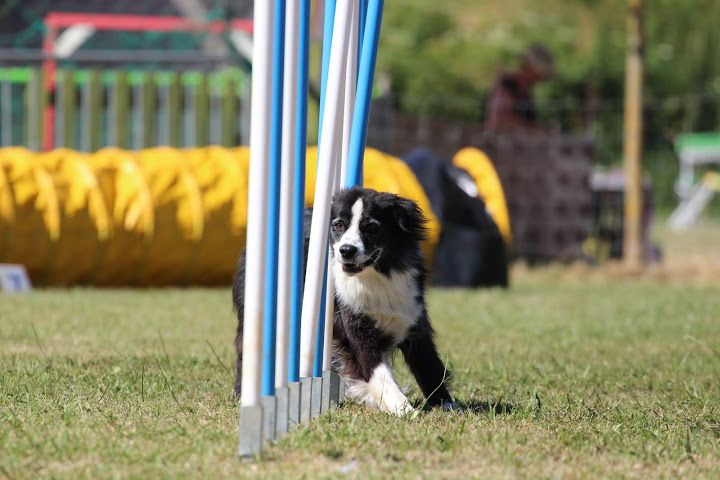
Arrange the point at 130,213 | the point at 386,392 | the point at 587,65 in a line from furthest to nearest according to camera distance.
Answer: the point at 587,65 → the point at 130,213 → the point at 386,392

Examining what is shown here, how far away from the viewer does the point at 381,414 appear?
3.93m

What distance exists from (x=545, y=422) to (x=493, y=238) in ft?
21.8

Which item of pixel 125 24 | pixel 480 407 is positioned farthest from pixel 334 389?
pixel 125 24

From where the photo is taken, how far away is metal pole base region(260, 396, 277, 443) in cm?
312

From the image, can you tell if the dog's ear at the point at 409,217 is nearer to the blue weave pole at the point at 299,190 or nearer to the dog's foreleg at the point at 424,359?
the dog's foreleg at the point at 424,359

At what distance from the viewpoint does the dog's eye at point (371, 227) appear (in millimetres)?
4379

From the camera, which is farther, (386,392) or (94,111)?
(94,111)

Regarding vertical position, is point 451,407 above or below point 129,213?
above

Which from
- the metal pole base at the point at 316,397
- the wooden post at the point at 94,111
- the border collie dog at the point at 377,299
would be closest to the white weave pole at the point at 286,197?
the metal pole base at the point at 316,397

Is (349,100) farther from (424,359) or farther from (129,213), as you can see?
(129,213)

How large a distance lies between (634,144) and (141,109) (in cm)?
550

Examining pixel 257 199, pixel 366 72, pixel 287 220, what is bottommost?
pixel 287 220

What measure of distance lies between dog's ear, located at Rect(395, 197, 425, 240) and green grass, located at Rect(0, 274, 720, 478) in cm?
68

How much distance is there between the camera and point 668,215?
2623 centimetres
